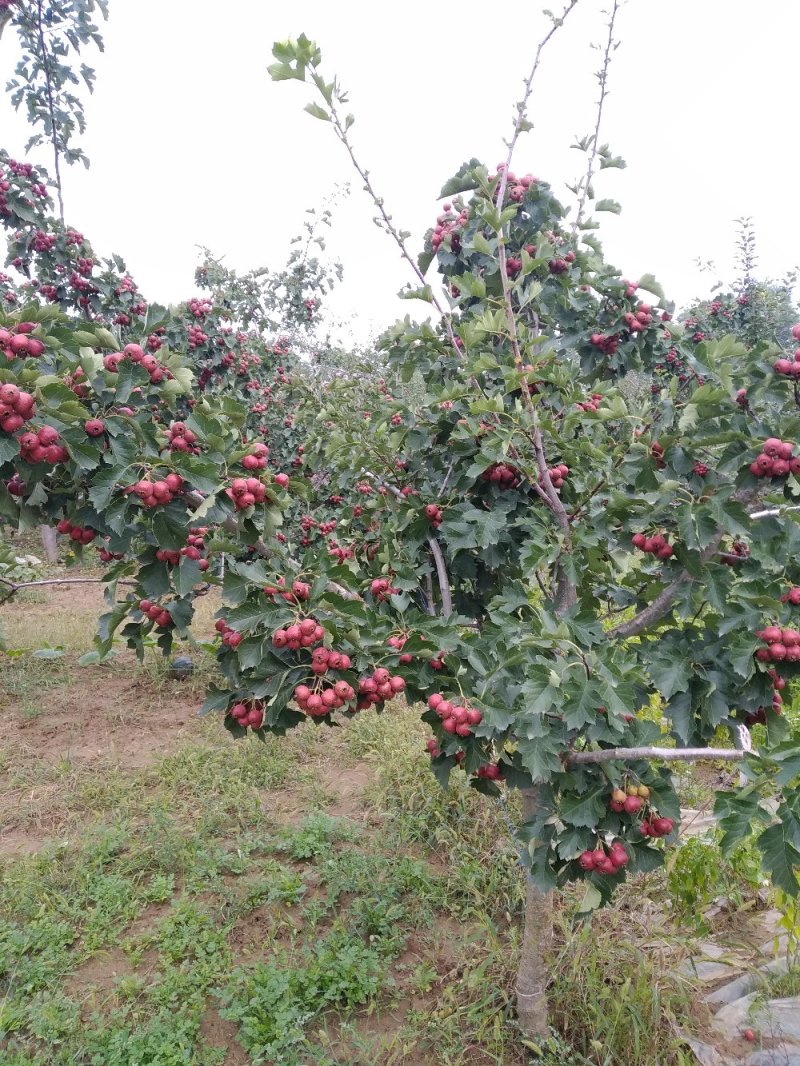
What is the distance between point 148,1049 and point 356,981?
0.73 m

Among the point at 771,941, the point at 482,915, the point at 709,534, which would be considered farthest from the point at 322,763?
the point at 709,534

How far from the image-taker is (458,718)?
1.69m

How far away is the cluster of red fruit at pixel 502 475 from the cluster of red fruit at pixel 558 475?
11 centimetres

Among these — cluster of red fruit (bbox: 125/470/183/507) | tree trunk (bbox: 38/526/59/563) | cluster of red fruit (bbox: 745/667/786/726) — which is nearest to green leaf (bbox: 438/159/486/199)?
cluster of red fruit (bbox: 125/470/183/507)

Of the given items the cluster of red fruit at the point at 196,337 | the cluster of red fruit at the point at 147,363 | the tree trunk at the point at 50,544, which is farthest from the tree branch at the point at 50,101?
the tree trunk at the point at 50,544

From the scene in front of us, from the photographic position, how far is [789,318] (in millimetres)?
7656

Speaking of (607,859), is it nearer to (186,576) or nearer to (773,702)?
(773,702)

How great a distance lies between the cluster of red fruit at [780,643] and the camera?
5.19ft

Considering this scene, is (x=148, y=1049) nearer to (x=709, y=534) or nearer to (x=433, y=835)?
(x=433, y=835)

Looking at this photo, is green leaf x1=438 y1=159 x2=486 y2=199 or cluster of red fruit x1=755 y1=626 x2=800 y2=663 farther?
green leaf x1=438 y1=159 x2=486 y2=199

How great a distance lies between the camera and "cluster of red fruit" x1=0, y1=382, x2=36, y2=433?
145 cm

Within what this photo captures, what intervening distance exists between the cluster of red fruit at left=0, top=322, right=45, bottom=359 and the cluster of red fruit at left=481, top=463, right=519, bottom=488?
4.08 feet

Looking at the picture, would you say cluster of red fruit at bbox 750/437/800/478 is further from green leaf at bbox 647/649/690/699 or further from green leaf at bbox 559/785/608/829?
green leaf at bbox 559/785/608/829

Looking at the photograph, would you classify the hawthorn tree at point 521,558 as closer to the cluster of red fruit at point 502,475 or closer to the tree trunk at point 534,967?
the cluster of red fruit at point 502,475
